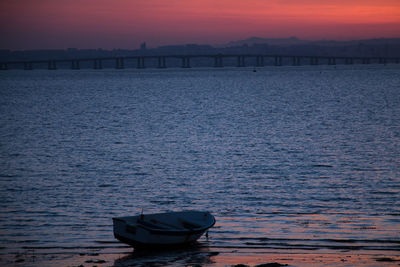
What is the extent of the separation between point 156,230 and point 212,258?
1578 mm

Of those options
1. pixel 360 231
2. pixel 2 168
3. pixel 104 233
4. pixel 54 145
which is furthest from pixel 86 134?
pixel 360 231

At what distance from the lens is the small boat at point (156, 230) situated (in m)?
14.0

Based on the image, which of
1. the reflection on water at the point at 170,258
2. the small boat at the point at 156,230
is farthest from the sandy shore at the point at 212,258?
the small boat at the point at 156,230

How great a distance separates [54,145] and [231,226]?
2390cm

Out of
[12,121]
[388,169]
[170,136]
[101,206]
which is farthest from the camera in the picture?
[12,121]

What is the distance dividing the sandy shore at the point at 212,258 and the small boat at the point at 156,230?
302 millimetres

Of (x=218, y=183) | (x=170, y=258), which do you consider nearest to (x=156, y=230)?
(x=170, y=258)

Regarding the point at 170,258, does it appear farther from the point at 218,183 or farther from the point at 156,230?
the point at 218,183

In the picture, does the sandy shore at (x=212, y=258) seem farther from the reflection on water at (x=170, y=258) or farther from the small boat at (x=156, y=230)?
the small boat at (x=156, y=230)

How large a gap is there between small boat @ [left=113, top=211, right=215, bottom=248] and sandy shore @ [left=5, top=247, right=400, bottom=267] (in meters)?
0.30

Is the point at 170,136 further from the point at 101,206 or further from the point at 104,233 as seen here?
the point at 104,233

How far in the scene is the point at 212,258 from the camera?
13.7 metres

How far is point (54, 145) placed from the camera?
37.9 m

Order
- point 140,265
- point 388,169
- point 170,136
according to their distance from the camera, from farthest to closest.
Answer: point 170,136
point 388,169
point 140,265
